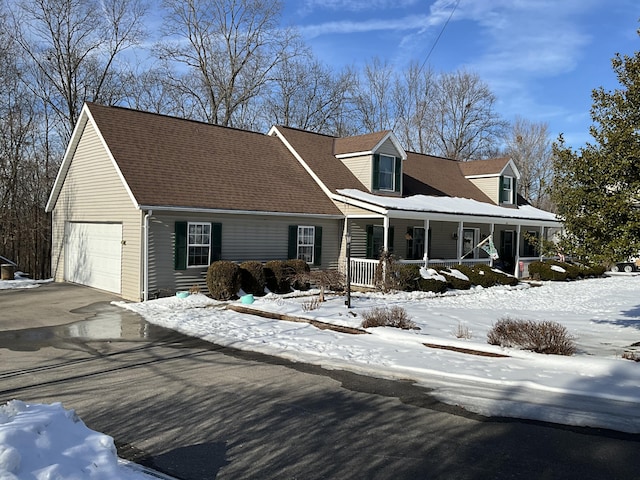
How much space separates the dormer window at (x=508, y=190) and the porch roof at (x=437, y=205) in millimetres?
1077

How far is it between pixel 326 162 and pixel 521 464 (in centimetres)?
1803

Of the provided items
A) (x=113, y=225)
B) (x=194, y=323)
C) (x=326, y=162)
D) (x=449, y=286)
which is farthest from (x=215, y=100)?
(x=194, y=323)

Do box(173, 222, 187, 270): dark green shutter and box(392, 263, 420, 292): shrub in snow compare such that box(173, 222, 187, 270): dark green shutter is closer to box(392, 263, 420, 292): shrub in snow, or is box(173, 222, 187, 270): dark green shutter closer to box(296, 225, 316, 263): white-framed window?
box(296, 225, 316, 263): white-framed window

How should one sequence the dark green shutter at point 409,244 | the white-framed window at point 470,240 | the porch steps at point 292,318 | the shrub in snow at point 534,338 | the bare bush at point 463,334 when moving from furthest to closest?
the white-framed window at point 470,240 → the dark green shutter at point 409,244 → the porch steps at point 292,318 → the bare bush at point 463,334 → the shrub in snow at point 534,338

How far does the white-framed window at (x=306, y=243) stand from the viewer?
18.3m

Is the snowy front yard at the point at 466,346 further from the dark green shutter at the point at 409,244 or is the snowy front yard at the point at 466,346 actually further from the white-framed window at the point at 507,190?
the white-framed window at the point at 507,190

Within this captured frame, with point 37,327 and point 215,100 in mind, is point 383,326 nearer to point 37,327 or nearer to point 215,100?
point 37,327

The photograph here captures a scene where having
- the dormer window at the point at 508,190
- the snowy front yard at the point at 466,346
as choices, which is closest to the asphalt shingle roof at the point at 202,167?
the snowy front yard at the point at 466,346

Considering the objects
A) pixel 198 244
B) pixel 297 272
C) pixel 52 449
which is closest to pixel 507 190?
pixel 297 272

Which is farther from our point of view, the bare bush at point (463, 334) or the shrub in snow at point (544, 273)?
the shrub in snow at point (544, 273)

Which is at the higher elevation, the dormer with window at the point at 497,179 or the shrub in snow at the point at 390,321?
the dormer with window at the point at 497,179

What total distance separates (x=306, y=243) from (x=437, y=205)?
252 inches

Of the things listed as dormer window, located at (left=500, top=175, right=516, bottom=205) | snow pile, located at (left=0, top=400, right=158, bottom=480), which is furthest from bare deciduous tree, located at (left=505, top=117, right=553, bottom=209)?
snow pile, located at (left=0, top=400, right=158, bottom=480)

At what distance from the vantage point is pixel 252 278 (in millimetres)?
15430
